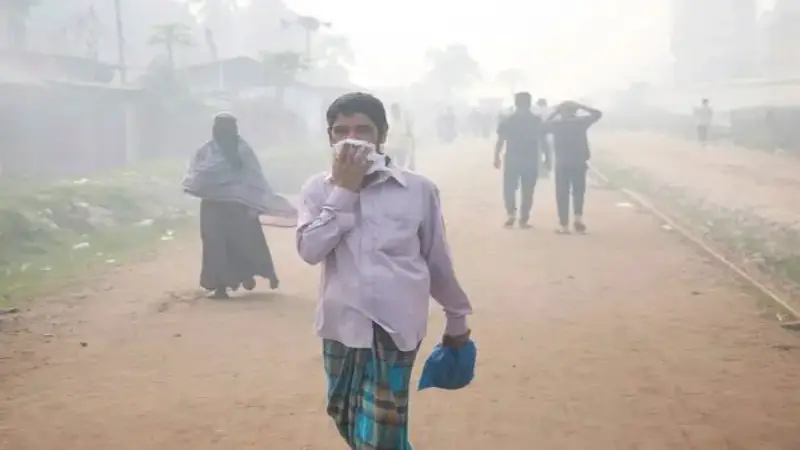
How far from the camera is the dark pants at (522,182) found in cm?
1184

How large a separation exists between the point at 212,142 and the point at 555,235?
544cm

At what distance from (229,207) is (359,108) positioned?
16.3ft

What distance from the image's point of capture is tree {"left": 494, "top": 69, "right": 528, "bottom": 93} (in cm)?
7225

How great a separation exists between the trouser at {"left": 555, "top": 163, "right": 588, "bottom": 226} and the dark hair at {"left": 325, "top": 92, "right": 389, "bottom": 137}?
8690mm

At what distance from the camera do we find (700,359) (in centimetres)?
563

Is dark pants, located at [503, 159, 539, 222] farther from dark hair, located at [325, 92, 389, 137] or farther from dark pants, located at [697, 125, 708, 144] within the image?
dark pants, located at [697, 125, 708, 144]

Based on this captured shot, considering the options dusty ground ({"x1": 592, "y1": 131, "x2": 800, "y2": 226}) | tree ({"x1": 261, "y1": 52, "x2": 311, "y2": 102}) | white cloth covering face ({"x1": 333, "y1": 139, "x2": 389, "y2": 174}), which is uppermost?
tree ({"x1": 261, "y1": 52, "x2": 311, "y2": 102})

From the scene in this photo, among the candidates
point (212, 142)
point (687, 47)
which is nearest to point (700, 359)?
point (212, 142)

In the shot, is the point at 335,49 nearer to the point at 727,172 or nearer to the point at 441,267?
the point at 727,172

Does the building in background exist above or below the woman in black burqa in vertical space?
above

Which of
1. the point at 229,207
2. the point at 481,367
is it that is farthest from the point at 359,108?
the point at 229,207

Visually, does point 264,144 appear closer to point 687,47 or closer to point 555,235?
point 555,235

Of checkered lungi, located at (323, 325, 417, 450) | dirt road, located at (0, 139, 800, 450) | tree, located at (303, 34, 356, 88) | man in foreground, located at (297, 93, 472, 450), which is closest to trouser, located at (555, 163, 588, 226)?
dirt road, located at (0, 139, 800, 450)

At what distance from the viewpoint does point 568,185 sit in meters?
11.3
